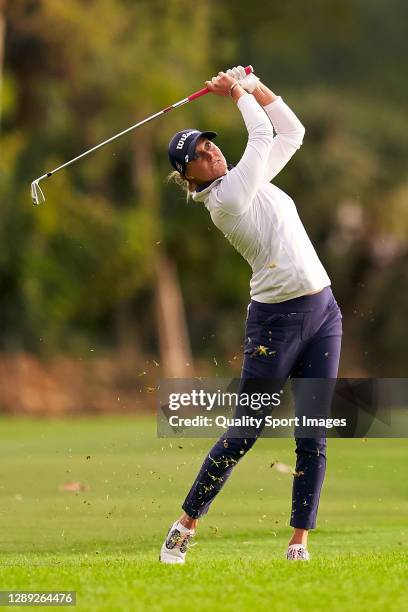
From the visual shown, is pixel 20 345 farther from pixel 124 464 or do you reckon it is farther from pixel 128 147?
pixel 124 464

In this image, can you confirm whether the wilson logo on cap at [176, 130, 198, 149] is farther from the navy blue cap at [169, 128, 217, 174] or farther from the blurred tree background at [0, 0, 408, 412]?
the blurred tree background at [0, 0, 408, 412]

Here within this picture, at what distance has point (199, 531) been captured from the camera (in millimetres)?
8398

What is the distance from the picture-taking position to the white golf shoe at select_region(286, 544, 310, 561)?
6535 millimetres

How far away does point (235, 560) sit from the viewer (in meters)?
6.57

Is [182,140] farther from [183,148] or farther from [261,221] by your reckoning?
[261,221]

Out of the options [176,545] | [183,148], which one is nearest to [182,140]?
[183,148]

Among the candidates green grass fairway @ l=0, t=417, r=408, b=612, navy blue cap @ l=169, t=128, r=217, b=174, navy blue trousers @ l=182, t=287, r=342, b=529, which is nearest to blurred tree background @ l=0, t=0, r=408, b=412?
green grass fairway @ l=0, t=417, r=408, b=612

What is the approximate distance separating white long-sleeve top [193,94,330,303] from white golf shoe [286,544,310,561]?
46.0 inches

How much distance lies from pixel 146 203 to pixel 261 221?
20.1 meters

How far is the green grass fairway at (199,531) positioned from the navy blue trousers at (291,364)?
1.03 ft

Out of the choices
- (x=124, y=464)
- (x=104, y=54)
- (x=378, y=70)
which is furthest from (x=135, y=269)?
(x=124, y=464)

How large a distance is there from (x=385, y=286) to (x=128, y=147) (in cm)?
563

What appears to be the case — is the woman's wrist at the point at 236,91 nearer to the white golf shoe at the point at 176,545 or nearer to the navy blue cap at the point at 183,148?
the navy blue cap at the point at 183,148

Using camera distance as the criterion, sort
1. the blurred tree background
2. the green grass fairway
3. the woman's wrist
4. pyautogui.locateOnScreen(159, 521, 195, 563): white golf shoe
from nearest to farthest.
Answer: the green grass fairway < pyautogui.locateOnScreen(159, 521, 195, 563): white golf shoe < the woman's wrist < the blurred tree background
